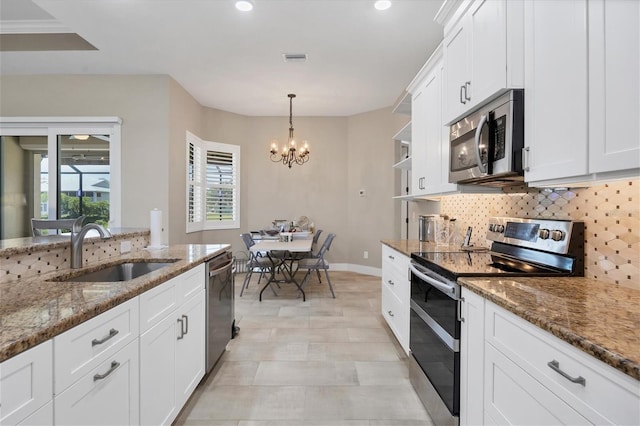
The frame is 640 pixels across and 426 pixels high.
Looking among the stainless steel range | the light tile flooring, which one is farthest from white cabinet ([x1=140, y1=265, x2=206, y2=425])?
the stainless steel range

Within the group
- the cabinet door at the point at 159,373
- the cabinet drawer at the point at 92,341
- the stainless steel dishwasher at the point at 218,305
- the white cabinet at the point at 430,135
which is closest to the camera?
the cabinet drawer at the point at 92,341

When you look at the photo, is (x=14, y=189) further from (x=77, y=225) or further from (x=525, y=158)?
(x=525, y=158)

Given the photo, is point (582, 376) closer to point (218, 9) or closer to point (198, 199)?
point (218, 9)

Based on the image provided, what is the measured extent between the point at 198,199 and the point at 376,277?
336 centimetres

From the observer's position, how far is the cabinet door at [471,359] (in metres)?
1.30

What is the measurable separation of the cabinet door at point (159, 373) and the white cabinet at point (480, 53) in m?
2.02

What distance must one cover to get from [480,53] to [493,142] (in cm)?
52

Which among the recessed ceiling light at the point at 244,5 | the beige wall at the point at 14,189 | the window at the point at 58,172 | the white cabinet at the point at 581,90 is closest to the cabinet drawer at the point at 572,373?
the white cabinet at the point at 581,90

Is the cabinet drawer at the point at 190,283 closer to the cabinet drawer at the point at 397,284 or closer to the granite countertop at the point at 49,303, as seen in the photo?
the granite countertop at the point at 49,303

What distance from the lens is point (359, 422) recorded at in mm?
1780

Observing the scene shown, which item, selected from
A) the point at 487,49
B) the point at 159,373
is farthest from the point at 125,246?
the point at 487,49

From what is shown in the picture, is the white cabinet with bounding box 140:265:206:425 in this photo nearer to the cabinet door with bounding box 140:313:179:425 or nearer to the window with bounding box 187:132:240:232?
the cabinet door with bounding box 140:313:179:425

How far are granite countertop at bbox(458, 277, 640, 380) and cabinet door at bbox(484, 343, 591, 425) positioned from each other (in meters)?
0.20

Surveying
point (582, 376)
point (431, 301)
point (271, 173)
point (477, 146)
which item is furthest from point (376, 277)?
point (582, 376)
